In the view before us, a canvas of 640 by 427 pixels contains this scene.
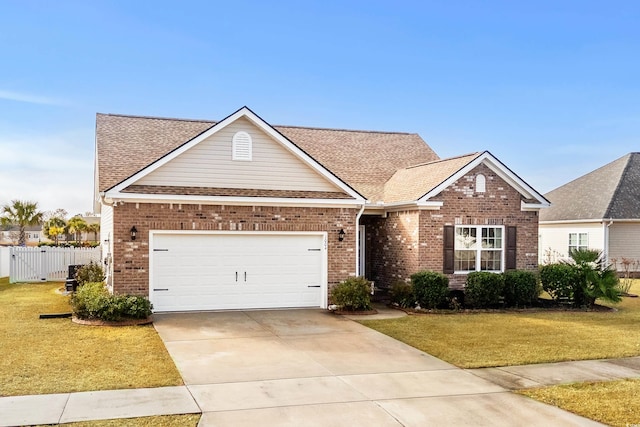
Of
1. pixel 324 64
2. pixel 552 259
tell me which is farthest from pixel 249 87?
pixel 552 259

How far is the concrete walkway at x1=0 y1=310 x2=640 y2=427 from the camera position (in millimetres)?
7027

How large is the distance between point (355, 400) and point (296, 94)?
686 inches

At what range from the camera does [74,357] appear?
32.8 feet

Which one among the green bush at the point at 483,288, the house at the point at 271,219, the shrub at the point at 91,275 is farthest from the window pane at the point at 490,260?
the shrub at the point at 91,275

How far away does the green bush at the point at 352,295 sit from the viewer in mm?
15461

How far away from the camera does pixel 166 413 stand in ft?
23.0

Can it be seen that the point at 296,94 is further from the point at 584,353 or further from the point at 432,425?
the point at 432,425

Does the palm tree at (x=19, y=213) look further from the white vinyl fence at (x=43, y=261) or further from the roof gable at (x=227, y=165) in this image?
the roof gable at (x=227, y=165)

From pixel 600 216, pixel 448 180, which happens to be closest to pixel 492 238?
pixel 448 180

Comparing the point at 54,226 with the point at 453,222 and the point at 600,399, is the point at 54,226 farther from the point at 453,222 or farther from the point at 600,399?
the point at 600,399

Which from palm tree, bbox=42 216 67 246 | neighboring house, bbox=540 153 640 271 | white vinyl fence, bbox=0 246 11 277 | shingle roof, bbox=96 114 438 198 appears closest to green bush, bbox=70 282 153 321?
shingle roof, bbox=96 114 438 198

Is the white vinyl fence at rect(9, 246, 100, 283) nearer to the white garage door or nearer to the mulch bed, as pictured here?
the white garage door

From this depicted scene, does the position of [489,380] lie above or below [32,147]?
below

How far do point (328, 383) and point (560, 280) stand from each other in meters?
11.6
